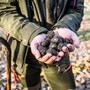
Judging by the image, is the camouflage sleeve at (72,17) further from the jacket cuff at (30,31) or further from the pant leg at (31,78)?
the pant leg at (31,78)

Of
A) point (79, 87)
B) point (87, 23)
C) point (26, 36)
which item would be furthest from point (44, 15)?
point (87, 23)

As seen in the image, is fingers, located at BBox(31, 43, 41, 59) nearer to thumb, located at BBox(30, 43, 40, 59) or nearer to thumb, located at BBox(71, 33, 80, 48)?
thumb, located at BBox(30, 43, 40, 59)

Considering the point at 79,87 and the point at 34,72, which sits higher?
the point at 34,72

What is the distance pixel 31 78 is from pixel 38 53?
886 mm

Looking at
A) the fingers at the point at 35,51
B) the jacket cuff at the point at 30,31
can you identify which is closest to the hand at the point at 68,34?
the jacket cuff at the point at 30,31

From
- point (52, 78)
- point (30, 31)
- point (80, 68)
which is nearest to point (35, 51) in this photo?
point (30, 31)

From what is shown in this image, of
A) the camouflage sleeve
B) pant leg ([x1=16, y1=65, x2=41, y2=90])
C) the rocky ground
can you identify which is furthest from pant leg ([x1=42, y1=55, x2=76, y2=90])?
the rocky ground

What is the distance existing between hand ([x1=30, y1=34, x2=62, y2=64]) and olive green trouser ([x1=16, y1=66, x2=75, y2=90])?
64cm

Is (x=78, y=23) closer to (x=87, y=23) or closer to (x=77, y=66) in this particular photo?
(x=77, y=66)

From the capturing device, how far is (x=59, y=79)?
3254 mm

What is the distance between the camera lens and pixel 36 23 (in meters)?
2.84

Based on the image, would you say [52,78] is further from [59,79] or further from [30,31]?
[30,31]

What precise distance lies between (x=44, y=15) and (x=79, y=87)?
2500 mm

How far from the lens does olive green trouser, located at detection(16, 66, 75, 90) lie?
10.5ft
